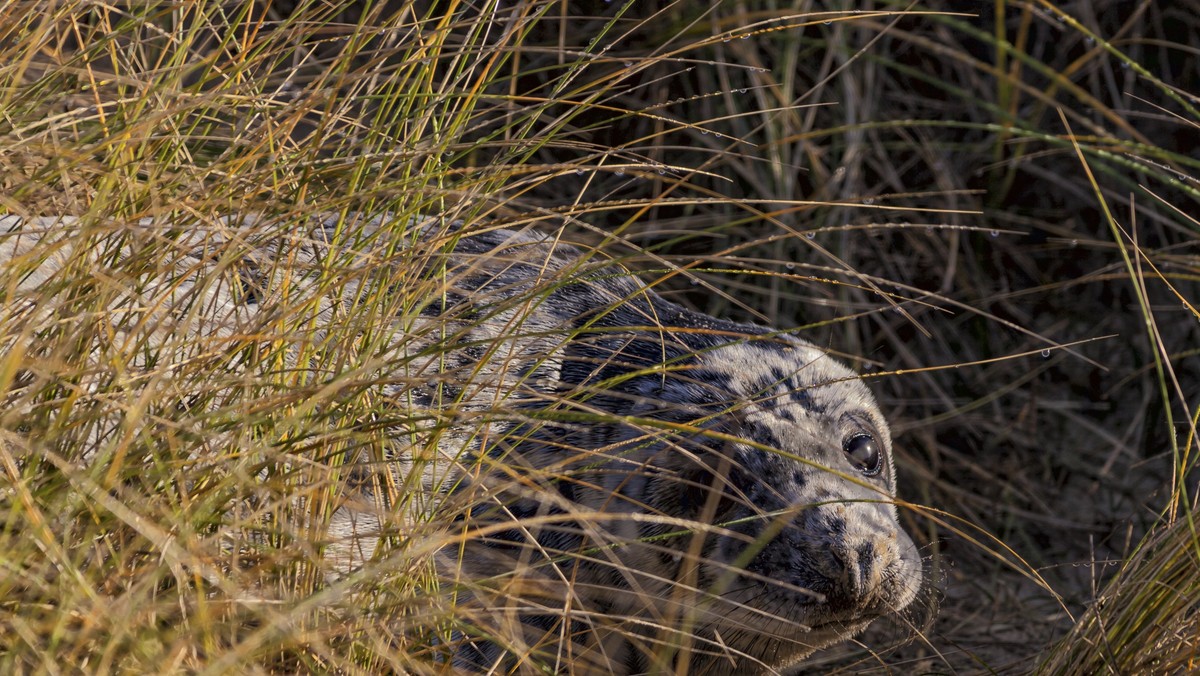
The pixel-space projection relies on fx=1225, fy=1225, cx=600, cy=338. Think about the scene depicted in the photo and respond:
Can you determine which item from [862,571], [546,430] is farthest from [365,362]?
[862,571]

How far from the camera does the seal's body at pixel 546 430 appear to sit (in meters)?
1.73

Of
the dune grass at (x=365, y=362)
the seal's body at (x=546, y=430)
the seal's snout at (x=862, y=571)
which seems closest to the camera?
the dune grass at (x=365, y=362)

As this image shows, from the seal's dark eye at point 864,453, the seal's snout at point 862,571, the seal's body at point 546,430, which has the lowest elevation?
the seal's dark eye at point 864,453

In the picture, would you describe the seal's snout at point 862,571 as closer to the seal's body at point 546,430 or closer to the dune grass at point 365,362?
the seal's body at point 546,430

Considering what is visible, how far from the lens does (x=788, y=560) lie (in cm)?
215

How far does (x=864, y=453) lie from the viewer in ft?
8.27

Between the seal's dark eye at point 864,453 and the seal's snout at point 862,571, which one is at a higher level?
the seal's snout at point 862,571

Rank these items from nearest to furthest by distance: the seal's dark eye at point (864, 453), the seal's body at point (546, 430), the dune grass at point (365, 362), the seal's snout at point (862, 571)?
the dune grass at point (365, 362) < the seal's body at point (546, 430) < the seal's snout at point (862, 571) < the seal's dark eye at point (864, 453)

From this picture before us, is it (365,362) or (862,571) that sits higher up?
(365,362)

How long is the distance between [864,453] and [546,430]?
2.16 feet

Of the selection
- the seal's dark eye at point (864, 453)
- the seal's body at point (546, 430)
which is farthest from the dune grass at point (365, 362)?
the seal's dark eye at point (864, 453)

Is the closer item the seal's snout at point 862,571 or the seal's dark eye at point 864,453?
the seal's snout at point 862,571

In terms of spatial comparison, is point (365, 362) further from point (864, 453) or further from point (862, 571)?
point (864, 453)

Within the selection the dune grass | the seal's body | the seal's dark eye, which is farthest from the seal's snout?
the seal's dark eye
